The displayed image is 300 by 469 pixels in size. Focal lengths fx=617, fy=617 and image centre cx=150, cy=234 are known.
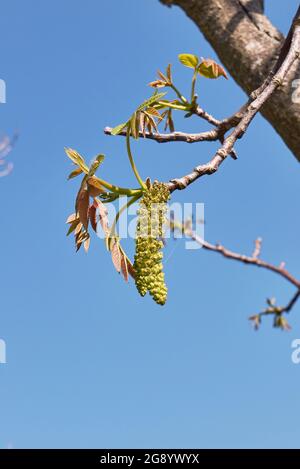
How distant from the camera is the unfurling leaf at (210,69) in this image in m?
2.04

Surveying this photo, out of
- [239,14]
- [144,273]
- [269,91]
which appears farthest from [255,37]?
[144,273]

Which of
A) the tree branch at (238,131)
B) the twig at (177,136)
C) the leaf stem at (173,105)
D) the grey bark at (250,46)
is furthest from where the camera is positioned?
the grey bark at (250,46)

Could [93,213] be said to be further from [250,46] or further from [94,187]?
[250,46]

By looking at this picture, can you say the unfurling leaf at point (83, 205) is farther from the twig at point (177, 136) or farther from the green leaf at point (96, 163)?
the twig at point (177, 136)

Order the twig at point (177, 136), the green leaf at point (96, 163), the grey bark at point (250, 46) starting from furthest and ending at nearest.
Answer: the grey bark at point (250, 46) < the twig at point (177, 136) < the green leaf at point (96, 163)

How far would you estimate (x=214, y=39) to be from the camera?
2.61m

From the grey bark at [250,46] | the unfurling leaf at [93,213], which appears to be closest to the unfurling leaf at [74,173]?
the unfurling leaf at [93,213]

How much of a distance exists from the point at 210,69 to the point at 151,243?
0.78 m

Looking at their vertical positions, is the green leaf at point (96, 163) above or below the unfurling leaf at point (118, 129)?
below

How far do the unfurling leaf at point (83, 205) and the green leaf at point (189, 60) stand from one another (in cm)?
69

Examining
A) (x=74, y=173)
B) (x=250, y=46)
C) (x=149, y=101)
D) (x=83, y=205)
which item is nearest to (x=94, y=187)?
(x=83, y=205)

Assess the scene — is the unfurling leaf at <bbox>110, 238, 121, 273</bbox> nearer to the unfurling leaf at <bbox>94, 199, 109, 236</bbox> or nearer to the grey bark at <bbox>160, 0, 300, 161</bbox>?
the unfurling leaf at <bbox>94, 199, 109, 236</bbox>
